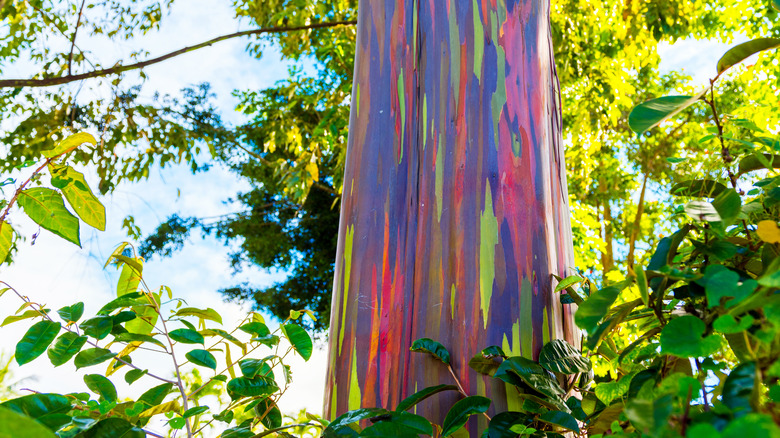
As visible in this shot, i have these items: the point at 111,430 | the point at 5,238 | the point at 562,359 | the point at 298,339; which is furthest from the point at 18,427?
the point at 562,359

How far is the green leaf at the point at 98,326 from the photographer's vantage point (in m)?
0.55

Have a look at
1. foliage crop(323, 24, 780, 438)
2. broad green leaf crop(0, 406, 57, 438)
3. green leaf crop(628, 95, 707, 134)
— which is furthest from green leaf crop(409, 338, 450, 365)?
broad green leaf crop(0, 406, 57, 438)

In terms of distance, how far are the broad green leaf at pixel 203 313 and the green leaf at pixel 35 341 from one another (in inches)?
5.8

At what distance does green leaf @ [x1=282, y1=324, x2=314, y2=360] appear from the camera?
585 mm

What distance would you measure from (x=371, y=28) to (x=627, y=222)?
7345 millimetres

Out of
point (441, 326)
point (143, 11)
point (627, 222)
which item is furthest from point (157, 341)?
point (627, 222)

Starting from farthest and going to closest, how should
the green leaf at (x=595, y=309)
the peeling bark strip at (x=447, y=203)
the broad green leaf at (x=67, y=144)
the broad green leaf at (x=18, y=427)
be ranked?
the peeling bark strip at (x=447, y=203) → the broad green leaf at (x=67, y=144) → the green leaf at (x=595, y=309) → the broad green leaf at (x=18, y=427)

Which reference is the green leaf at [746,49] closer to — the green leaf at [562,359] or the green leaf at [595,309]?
the green leaf at [595,309]

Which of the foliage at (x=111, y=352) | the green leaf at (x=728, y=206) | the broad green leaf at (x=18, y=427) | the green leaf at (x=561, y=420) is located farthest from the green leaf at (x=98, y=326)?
the green leaf at (x=728, y=206)

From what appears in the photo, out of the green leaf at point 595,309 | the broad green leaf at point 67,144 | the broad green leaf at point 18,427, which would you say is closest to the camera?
the broad green leaf at point 18,427

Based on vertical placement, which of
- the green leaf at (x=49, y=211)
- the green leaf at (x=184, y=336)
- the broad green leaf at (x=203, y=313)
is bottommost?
the green leaf at (x=184, y=336)

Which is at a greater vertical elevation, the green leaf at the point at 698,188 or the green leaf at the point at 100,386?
the green leaf at the point at 698,188

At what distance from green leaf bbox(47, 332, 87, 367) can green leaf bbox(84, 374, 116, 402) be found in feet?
0.23

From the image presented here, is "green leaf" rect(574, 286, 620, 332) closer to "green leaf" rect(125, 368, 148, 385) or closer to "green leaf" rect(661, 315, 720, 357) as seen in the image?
"green leaf" rect(661, 315, 720, 357)
